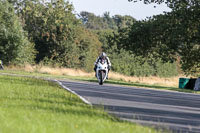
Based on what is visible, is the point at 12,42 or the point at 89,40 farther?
the point at 89,40

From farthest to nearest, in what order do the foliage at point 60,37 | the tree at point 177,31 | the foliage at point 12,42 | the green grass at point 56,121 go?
1. the foliage at point 60,37
2. the foliage at point 12,42
3. the tree at point 177,31
4. the green grass at point 56,121

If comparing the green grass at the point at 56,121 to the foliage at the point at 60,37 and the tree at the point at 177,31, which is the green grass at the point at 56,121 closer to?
the tree at the point at 177,31

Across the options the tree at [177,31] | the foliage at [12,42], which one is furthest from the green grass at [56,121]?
the foliage at [12,42]

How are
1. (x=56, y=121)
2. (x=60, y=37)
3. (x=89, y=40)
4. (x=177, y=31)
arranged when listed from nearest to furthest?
(x=56, y=121) < (x=177, y=31) < (x=60, y=37) < (x=89, y=40)

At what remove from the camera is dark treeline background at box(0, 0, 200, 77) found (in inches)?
1545

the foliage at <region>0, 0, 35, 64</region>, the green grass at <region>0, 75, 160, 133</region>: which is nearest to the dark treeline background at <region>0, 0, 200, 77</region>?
the foliage at <region>0, 0, 35, 64</region>

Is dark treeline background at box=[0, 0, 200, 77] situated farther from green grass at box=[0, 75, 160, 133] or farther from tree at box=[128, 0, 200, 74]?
green grass at box=[0, 75, 160, 133]

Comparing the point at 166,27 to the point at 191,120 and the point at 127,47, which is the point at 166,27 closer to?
the point at 127,47

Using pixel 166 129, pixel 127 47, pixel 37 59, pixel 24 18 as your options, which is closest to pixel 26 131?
pixel 166 129

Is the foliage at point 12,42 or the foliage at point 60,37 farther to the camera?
the foliage at point 60,37

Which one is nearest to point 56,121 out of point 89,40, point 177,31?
point 177,31

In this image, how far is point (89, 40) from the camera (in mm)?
81062

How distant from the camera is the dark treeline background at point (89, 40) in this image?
39.2m

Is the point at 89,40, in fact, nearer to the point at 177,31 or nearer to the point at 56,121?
the point at 177,31
